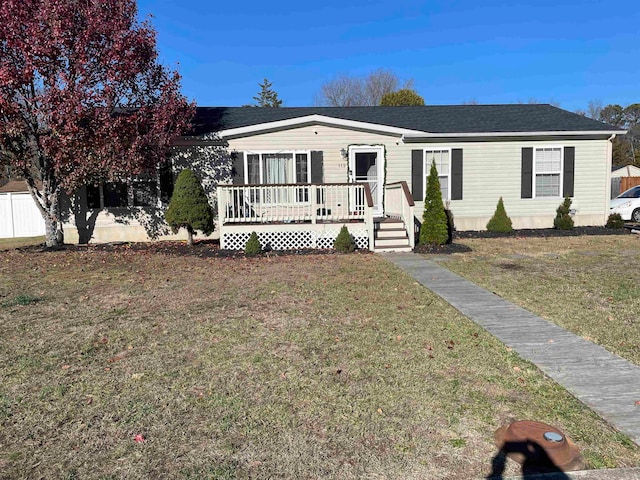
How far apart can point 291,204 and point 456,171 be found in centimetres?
542

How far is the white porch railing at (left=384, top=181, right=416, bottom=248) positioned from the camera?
11.2m

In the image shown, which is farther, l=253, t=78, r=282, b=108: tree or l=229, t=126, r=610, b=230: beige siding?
l=253, t=78, r=282, b=108: tree

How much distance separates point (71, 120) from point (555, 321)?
10.3m

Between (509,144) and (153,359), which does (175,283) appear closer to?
(153,359)

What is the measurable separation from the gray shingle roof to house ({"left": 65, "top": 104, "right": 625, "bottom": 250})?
0.07 meters

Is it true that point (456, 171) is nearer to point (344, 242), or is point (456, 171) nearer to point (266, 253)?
point (344, 242)

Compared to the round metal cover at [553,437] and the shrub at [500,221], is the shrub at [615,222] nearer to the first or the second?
the shrub at [500,221]

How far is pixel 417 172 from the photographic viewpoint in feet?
45.1

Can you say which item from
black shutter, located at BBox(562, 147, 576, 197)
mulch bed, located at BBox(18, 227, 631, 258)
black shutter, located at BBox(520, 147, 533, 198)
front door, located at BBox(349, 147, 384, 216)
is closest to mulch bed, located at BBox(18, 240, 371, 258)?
mulch bed, located at BBox(18, 227, 631, 258)

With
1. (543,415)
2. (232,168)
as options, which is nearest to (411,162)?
(232,168)

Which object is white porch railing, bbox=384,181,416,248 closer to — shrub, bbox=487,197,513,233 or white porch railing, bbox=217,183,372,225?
white porch railing, bbox=217,183,372,225

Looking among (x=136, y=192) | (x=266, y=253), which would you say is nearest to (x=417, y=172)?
(x=266, y=253)

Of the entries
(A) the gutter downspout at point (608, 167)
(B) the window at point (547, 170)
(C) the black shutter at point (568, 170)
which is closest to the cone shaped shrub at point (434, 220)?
(B) the window at point (547, 170)

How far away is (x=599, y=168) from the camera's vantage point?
14.4 m
